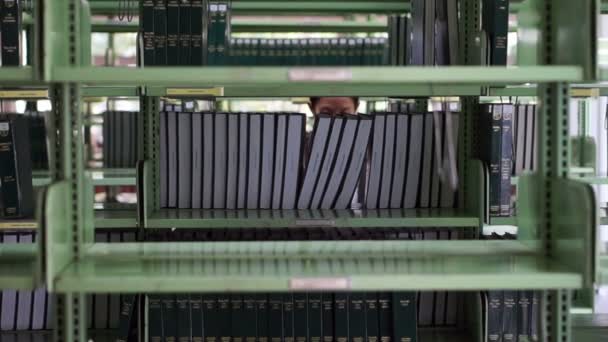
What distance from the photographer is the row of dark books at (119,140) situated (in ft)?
11.2

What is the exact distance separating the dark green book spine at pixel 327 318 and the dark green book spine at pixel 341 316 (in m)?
0.01

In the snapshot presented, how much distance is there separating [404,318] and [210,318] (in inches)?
21.8

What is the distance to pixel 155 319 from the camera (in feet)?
6.55

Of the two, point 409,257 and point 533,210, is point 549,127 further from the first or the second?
point 409,257

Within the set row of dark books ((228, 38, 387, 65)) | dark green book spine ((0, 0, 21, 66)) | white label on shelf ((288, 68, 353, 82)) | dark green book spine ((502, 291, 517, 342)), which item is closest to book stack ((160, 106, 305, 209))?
dark green book spine ((0, 0, 21, 66))

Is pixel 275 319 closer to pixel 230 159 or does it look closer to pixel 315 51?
pixel 230 159

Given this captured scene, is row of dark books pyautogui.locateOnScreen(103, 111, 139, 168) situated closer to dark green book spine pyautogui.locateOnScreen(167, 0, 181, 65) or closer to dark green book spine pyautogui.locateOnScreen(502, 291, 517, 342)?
dark green book spine pyautogui.locateOnScreen(167, 0, 181, 65)

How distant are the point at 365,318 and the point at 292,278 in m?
0.73

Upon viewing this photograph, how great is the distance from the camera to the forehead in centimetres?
352

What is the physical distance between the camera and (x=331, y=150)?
7.29 ft

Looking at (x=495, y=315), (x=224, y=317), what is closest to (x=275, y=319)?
(x=224, y=317)

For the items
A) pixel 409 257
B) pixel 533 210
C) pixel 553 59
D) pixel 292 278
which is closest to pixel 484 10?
pixel 553 59

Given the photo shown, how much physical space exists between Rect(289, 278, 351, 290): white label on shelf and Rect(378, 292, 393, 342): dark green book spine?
0.69 metres

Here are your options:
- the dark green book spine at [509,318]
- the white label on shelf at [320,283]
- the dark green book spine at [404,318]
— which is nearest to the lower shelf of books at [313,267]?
the white label on shelf at [320,283]
